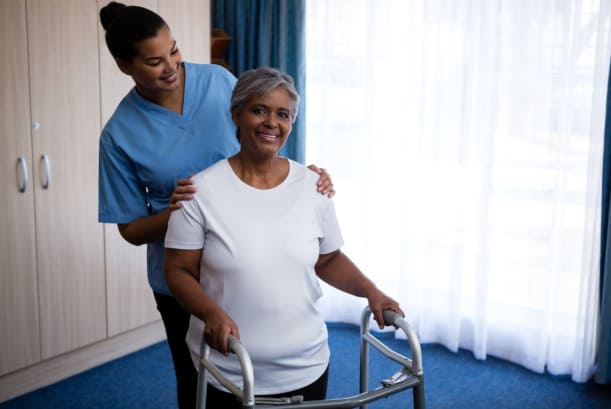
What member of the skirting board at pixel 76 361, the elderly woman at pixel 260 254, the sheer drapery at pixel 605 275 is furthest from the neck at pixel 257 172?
the skirting board at pixel 76 361

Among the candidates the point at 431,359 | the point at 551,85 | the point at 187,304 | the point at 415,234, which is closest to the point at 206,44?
the point at 415,234

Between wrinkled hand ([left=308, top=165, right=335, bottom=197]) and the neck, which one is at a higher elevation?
the neck

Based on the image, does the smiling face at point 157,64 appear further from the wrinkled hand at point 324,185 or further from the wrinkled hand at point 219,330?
the wrinkled hand at point 219,330

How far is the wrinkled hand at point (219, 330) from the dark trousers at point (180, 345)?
0.47 meters

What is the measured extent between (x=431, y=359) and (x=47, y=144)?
83.6 inches

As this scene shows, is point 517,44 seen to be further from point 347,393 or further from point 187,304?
point 187,304

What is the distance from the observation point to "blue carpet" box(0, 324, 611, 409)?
3.06m

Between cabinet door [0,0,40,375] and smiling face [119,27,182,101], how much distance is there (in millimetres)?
1374

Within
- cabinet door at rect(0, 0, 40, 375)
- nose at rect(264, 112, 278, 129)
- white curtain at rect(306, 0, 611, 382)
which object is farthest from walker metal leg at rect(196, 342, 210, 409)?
white curtain at rect(306, 0, 611, 382)

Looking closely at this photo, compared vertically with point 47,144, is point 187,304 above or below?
below

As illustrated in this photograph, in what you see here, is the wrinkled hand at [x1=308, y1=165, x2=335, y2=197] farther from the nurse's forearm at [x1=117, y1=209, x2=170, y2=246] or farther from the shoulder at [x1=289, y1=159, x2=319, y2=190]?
the nurse's forearm at [x1=117, y1=209, x2=170, y2=246]

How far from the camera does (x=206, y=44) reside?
3.80 m

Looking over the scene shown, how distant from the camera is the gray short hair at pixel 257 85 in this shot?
161 centimetres

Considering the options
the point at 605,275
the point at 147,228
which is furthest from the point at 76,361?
the point at 605,275
